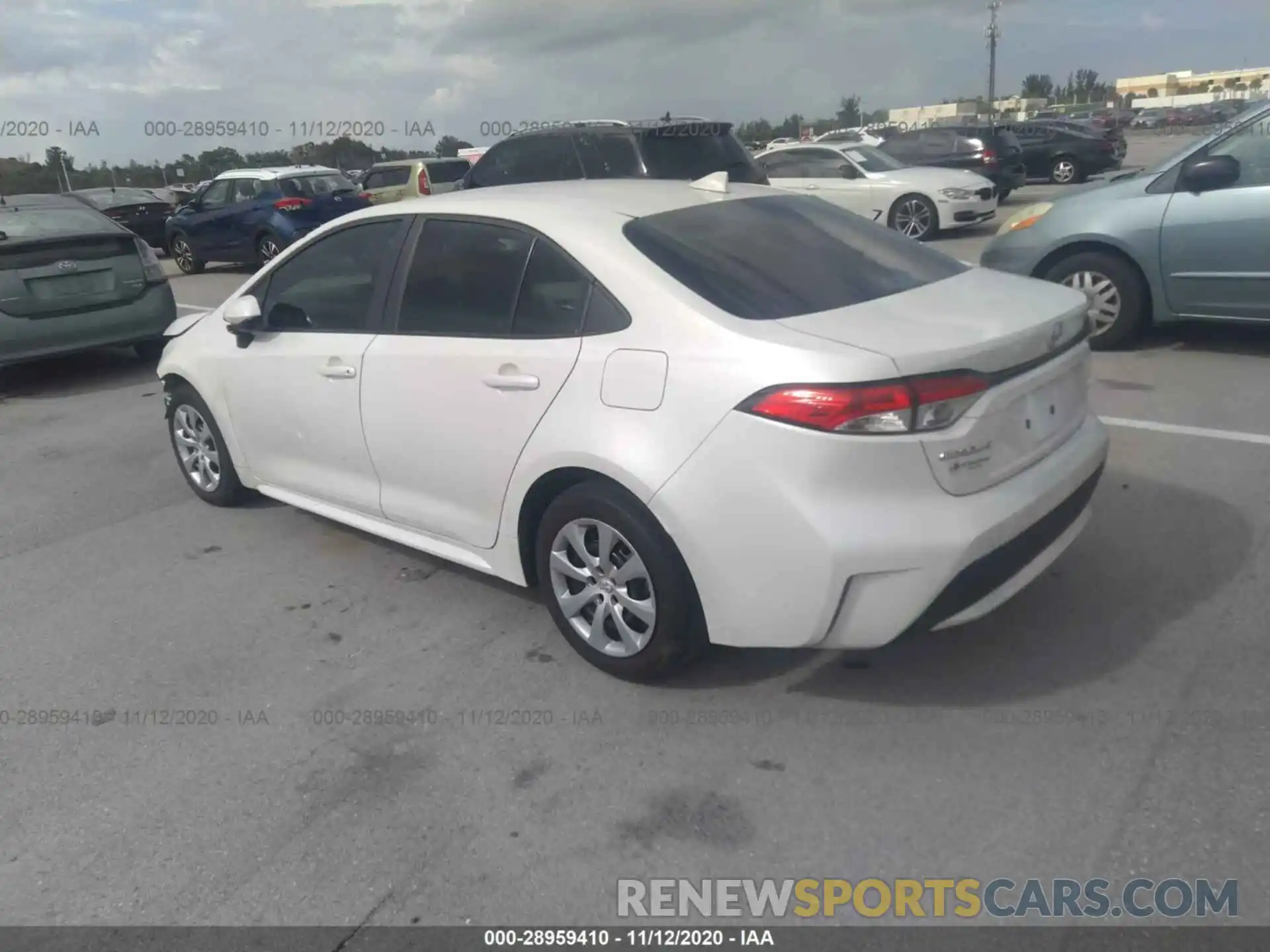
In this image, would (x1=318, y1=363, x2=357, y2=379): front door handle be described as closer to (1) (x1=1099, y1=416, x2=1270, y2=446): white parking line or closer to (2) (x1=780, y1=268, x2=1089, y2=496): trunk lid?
(2) (x1=780, y1=268, x2=1089, y2=496): trunk lid

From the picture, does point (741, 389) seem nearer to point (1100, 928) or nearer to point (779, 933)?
point (779, 933)

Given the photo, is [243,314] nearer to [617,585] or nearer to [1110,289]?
[617,585]

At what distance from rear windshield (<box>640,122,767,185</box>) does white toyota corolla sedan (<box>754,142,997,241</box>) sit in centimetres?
296

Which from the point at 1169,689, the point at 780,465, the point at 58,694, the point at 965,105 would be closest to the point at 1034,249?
the point at 1169,689

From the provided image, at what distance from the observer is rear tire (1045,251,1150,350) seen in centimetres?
718

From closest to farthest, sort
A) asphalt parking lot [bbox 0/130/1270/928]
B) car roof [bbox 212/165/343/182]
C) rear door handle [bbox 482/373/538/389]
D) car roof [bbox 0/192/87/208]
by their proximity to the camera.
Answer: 1. asphalt parking lot [bbox 0/130/1270/928]
2. rear door handle [bbox 482/373/538/389]
3. car roof [bbox 0/192/87/208]
4. car roof [bbox 212/165/343/182]

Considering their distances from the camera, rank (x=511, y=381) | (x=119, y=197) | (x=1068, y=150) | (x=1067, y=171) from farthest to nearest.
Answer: (x=1067, y=171) < (x=1068, y=150) < (x=119, y=197) < (x=511, y=381)

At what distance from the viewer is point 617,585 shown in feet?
11.2

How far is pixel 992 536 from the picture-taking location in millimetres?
2992

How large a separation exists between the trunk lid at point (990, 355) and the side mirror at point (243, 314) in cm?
263

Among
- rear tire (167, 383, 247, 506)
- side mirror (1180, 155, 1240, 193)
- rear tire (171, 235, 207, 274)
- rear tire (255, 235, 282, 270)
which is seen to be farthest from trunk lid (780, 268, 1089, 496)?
rear tire (171, 235, 207, 274)

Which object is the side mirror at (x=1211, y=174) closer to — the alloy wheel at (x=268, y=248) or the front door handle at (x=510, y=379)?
the front door handle at (x=510, y=379)

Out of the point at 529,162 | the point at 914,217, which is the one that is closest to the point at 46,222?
the point at 529,162

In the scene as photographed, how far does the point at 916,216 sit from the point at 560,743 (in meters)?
12.9
